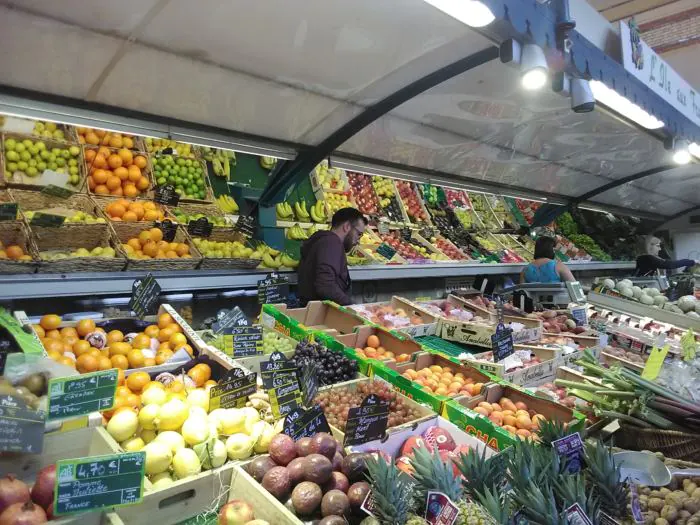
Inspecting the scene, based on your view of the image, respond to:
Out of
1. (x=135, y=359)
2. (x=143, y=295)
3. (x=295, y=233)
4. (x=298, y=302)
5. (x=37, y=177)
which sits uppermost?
(x=37, y=177)

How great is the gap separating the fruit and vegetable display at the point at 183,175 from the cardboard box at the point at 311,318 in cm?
181

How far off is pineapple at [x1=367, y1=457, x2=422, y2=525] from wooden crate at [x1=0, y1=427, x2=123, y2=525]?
2.34 feet

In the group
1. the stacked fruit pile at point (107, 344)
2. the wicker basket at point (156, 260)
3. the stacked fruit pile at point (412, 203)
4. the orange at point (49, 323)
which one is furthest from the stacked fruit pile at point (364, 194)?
the orange at point (49, 323)

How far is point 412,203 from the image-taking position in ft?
23.2

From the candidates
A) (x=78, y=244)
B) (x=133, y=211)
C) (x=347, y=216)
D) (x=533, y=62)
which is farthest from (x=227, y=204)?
(x=533, y=62)

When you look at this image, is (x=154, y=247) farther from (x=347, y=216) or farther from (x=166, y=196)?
(x=347, y=216)

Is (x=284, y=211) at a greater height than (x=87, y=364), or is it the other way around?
(x=284, y=211)

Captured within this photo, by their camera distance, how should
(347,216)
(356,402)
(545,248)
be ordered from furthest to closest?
(545,248)
(347,216)
(356,402)

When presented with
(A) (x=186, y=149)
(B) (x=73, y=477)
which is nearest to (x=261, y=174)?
(A) (x=186, y=149)

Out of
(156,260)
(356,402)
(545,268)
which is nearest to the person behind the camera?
(356,402)

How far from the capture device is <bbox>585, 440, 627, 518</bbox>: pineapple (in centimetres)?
154

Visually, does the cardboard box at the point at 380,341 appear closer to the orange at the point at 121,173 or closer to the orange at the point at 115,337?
the orange at the point at 115,337

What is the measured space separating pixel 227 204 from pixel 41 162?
170 centimetres

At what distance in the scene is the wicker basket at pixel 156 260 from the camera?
3.35m
